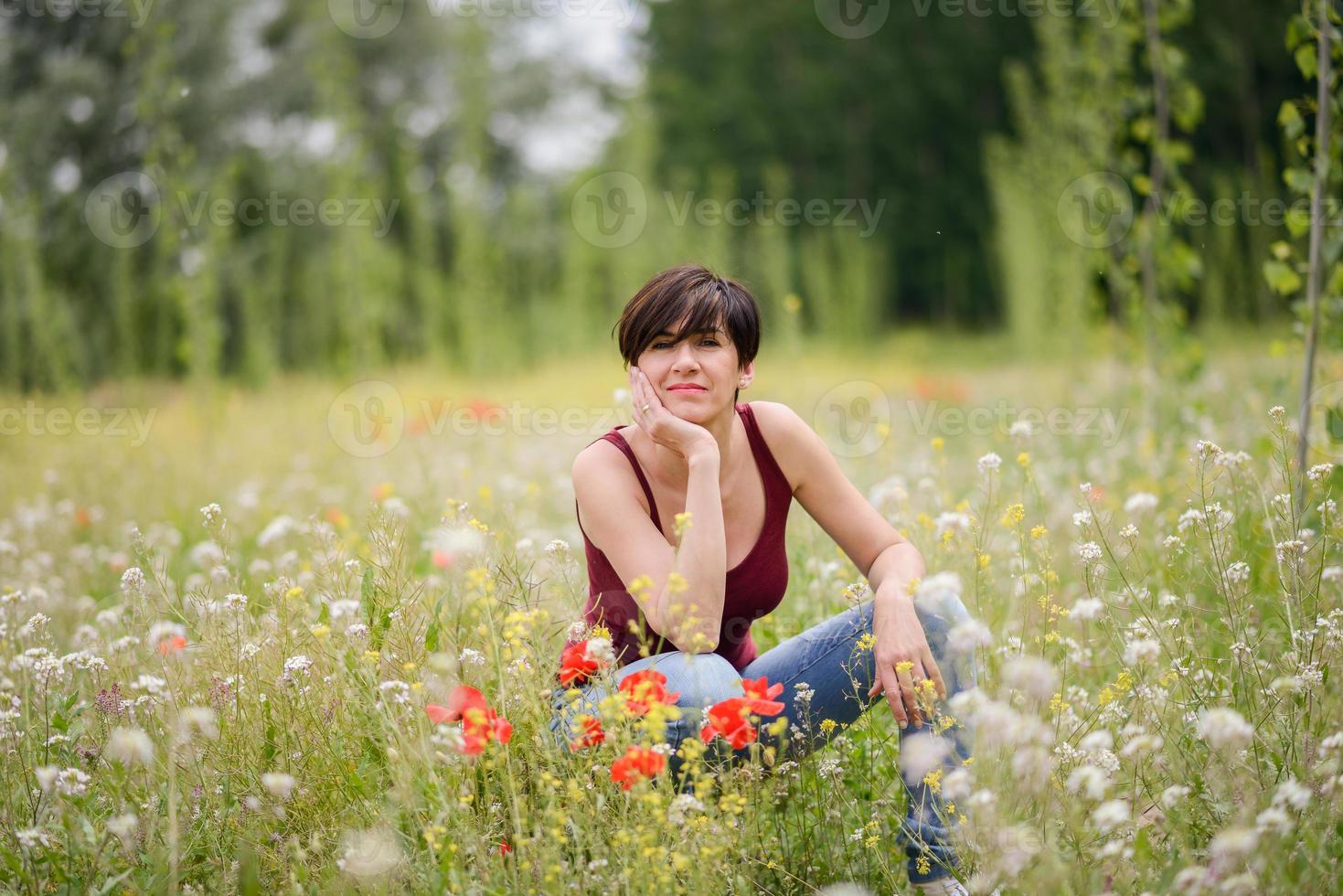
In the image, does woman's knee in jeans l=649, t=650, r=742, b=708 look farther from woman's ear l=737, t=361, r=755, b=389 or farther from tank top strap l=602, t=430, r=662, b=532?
woman's ear l=737, t=361, r=755, b=389

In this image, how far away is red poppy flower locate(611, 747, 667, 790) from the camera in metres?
1.67

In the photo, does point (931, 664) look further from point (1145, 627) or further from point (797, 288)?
point (797, 288)

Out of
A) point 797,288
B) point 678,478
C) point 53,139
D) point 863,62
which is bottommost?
point 678,478

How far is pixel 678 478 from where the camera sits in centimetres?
249

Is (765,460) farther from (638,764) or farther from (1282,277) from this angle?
(1282,277)

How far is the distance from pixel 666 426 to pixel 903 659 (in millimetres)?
718

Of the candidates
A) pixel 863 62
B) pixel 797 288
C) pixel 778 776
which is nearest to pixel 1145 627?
pixel 778 776

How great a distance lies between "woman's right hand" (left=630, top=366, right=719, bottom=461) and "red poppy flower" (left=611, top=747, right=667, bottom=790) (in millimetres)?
725

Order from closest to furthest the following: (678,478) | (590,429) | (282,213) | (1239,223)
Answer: (678,478) < (590,429) < (1239,223) < (282,213)

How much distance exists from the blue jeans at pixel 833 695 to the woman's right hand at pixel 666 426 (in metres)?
0.46

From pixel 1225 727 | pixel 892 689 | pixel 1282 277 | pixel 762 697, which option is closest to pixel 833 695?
pixel 892 689

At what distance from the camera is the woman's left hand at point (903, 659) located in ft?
6.74

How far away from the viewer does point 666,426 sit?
2254 millimetres

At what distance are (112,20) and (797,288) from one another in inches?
434
